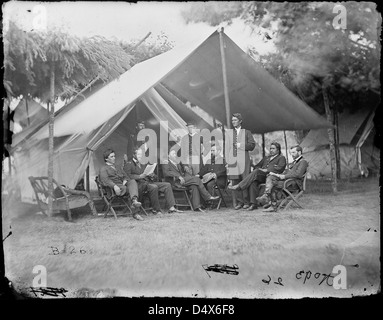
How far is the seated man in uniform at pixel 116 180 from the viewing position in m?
4.50

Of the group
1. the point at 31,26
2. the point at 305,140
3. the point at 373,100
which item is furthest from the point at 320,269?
the point at 31,26

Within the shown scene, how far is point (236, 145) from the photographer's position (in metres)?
4.61

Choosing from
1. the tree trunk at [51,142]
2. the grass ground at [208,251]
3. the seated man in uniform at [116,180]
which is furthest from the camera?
the seated man in uniform at [116,180]

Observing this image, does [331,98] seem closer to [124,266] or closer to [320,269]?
[320,269]

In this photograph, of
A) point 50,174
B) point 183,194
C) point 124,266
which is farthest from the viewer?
point 183,194

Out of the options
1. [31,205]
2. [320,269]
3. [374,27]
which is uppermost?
[374,27]

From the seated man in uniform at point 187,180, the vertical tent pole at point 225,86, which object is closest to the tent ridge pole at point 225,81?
the vertical tent pole at point 225,86

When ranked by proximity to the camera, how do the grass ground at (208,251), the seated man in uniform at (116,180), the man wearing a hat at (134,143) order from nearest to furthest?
the grass ground at (208,251), the seated man in uniform at (116,180), the man wearing a hat at (134,143)

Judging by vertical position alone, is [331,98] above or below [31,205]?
above

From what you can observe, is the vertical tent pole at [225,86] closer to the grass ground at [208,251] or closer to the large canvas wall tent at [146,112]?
the large canvas wall tent at [146,112]

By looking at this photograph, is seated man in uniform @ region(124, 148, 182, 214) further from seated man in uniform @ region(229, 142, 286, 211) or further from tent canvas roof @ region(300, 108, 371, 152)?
tent canvas roof @ region(300, 108, 371, 152)

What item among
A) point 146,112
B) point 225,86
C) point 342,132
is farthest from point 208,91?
point 342,132

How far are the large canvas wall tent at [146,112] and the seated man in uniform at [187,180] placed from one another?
49 centimetres

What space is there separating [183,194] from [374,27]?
2682 millimetres
